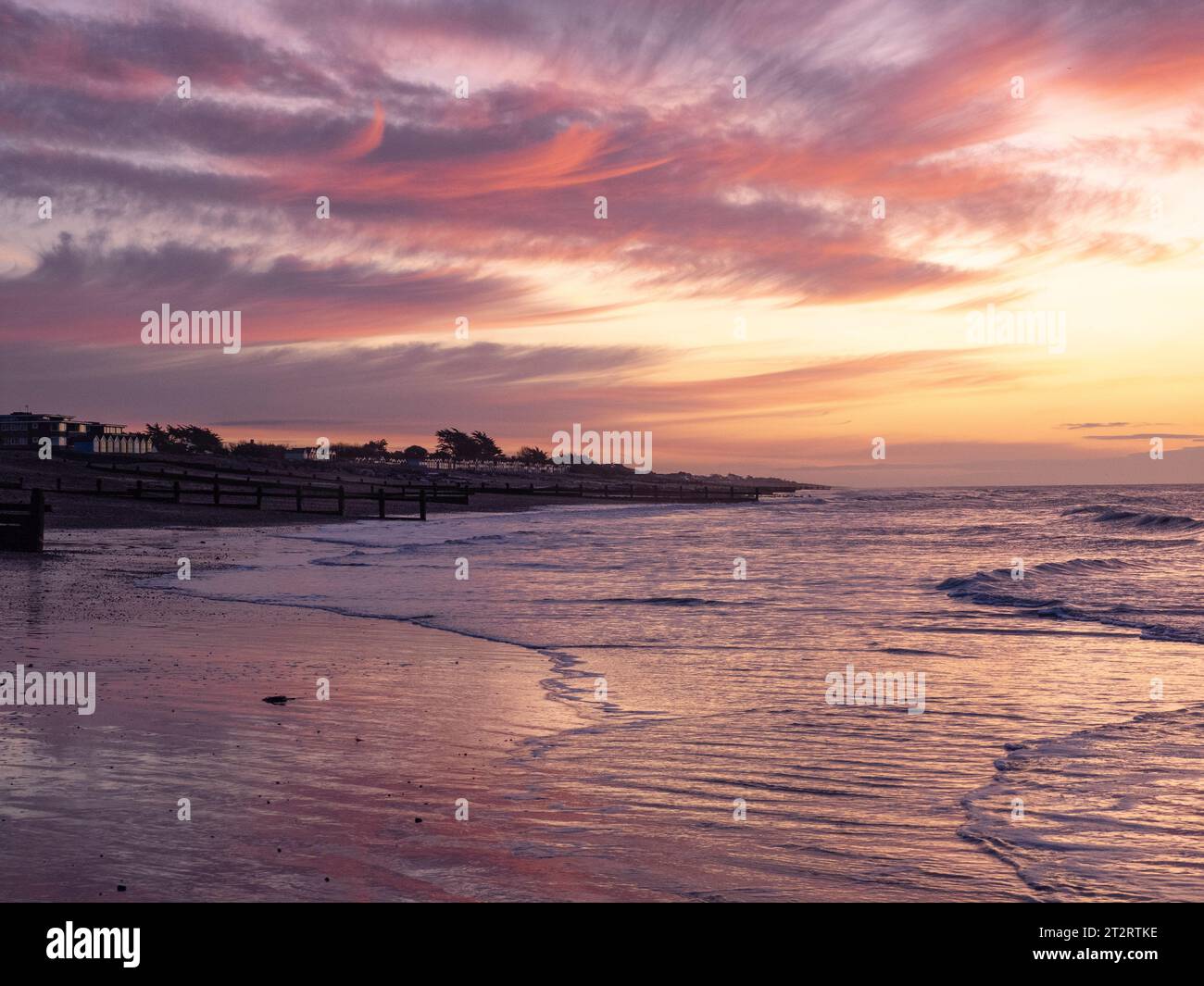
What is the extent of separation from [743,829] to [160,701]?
616 centimetres

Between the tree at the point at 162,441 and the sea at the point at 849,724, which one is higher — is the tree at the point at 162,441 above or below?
above

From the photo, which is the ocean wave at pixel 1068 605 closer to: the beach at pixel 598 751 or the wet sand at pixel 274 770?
the beach at pixel 598 751

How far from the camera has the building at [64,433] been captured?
124 metres

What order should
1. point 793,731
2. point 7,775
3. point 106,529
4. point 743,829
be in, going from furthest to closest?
point 106,529, point 793,731, point 7,775, point 743,829

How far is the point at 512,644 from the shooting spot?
15961 mm

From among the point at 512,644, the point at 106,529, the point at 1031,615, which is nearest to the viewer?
the point at 512,644

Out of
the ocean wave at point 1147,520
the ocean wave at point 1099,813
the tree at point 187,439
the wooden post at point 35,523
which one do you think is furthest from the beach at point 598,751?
the tree at point 187,439

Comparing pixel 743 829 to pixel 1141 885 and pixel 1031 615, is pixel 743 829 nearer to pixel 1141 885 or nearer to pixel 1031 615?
pixel 1141 885

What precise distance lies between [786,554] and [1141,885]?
33.5 m

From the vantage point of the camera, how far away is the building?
124m

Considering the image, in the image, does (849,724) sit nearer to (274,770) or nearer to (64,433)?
(274,770)

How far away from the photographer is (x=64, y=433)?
127500 mm

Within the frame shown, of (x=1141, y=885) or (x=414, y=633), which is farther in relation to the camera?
(x=414, y=633)
